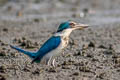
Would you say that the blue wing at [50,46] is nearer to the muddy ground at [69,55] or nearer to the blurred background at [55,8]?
the muddy ground at [69,55]

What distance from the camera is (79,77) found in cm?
691

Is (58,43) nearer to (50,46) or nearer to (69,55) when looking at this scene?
(50,46)

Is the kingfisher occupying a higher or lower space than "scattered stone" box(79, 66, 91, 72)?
higher

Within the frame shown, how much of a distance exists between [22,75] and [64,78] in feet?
2.57

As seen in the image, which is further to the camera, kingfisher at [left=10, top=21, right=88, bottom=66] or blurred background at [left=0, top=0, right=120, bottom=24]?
blurred background at [left=0, top=0, right=120, bottom=24]

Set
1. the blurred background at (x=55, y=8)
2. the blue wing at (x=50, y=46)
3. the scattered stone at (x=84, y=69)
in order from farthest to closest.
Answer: the blurred background at (x=55, y=8)
the scattered stone at (x=84, y=69)
the blue wing at (x=50, y=46)

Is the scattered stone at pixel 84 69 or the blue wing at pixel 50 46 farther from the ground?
the blue wing at pixel 50 46

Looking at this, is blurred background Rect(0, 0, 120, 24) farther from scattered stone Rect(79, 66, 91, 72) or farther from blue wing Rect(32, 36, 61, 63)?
blue wing Rect(32, 36, 61, 63)

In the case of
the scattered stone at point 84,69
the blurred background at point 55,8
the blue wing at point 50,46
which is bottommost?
the scattered stone at point 84,69

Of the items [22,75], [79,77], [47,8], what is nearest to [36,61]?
[22,75]

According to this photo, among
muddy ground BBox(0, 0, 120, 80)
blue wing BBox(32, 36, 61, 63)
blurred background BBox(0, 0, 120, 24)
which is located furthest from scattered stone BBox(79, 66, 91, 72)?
blurred background BBox(0, 0, 120, 24)

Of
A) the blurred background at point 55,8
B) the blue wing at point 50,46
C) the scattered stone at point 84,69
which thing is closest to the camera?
the blue wing at point 50,46

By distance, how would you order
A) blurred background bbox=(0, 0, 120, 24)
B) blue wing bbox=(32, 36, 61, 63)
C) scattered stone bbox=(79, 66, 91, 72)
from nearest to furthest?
blue wing bbox=(32, 36, 61, 63)
scattered stone bbox=(79, 66, 91, 72)
blurred background bbox=(0, 0, 120, 24)

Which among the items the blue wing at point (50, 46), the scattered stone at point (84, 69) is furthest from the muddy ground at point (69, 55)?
the blue wing at point (50, 46)
